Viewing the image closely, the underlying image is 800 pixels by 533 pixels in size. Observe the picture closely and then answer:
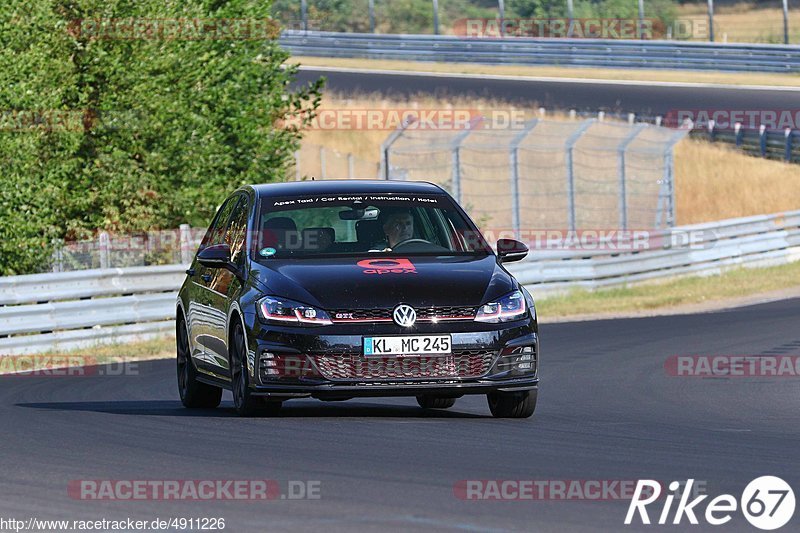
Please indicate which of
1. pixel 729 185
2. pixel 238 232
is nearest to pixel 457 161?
pixel 729 185

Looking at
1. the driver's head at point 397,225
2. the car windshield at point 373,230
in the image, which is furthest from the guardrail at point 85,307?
the driver's head at point 397,225

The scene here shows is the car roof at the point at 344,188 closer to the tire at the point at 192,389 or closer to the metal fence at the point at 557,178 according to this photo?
the tire at the point at 192,389

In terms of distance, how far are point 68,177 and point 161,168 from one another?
1.44m

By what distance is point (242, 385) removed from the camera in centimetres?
1073

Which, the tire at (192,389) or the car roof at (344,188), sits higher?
the car roof at (344,188)

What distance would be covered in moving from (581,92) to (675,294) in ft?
72.7

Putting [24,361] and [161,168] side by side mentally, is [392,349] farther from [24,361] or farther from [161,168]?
[161,168]

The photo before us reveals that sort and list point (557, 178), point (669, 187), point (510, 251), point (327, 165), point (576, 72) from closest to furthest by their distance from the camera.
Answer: point (510, 251), point (669, 187), point (557, 178), point (327, 165), point (576, 72)

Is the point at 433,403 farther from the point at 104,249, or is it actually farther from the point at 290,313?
the point at 104,249

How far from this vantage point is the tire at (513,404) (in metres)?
10.8

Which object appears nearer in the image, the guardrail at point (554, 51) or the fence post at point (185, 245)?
the fence post at point (185, 245)

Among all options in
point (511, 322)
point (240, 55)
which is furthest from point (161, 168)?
point (511, 322)

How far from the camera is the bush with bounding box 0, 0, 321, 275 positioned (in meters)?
22.3

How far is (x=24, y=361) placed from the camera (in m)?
18.5
